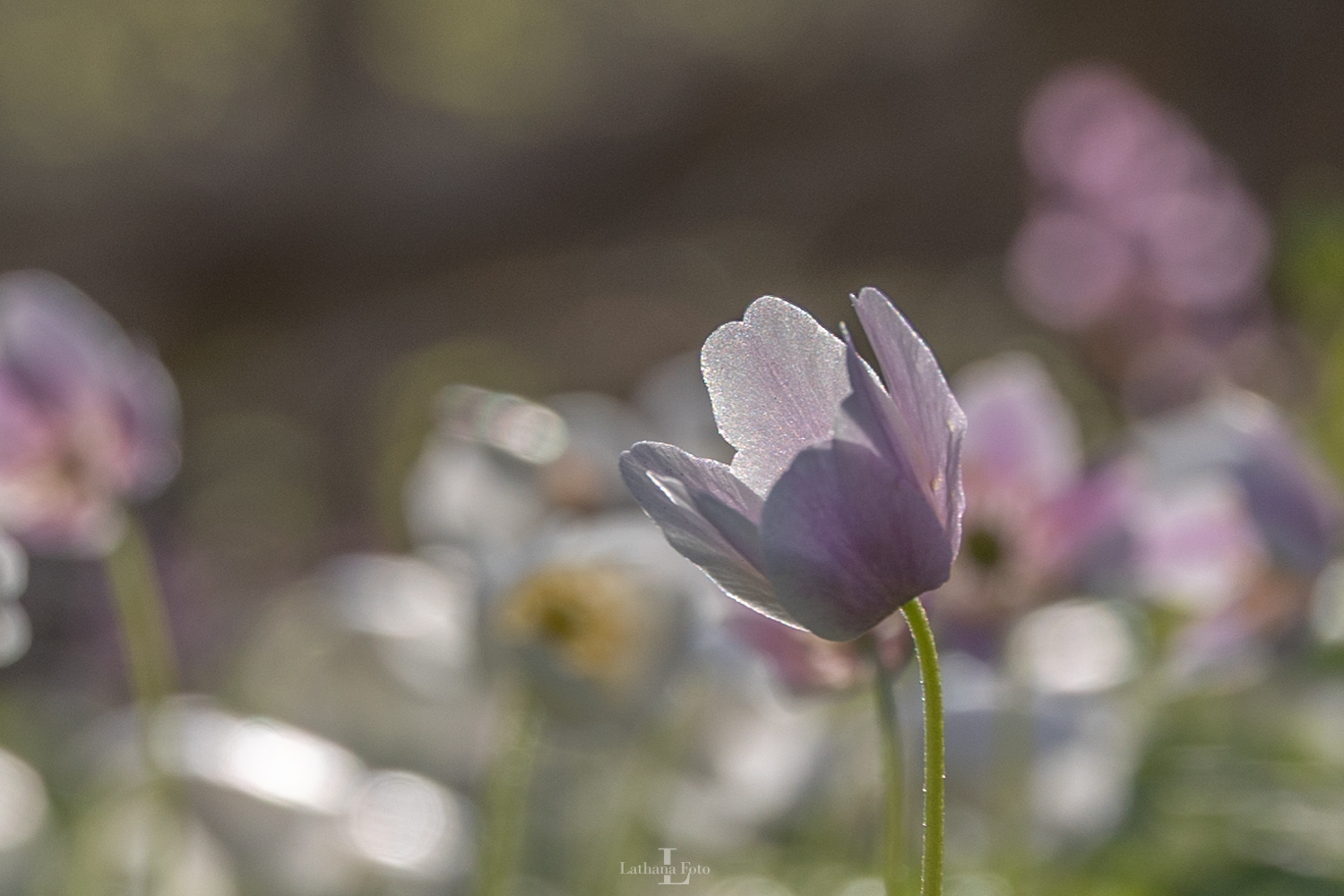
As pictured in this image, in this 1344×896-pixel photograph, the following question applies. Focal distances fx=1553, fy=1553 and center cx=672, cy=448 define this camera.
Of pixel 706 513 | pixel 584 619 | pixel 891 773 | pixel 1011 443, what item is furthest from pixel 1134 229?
pixel 706 513

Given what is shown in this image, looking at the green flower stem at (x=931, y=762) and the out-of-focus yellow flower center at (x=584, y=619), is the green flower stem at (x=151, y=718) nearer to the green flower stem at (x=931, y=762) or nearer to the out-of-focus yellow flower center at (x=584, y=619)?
the out-of-focus yellow flower center at (x=584, y=619)

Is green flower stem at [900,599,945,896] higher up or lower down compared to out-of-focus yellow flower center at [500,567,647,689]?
lower down

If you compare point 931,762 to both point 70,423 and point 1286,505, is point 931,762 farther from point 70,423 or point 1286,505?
point 70,423

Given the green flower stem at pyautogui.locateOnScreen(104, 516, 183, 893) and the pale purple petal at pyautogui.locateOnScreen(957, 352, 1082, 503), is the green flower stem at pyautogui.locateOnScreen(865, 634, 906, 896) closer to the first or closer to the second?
the pale purple petal at pyautogui.locateOnScreen(957, 352, 1082, 503)

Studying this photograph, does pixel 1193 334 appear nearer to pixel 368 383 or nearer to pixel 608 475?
pixel 608 475

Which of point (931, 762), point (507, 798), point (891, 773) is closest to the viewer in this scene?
point (931, 762)

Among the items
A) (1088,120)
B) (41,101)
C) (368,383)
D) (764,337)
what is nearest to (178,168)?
(368,383)

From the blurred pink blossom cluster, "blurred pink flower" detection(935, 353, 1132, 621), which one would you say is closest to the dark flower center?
"blurred pink flower" detection(935, 353, 1132, 621)

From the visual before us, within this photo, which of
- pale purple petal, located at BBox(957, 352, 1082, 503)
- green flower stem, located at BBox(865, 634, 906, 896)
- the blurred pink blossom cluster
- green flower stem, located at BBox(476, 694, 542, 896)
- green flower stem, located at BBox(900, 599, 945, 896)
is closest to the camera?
green flower stem, located at BBox(900, 599, 945, 896)
